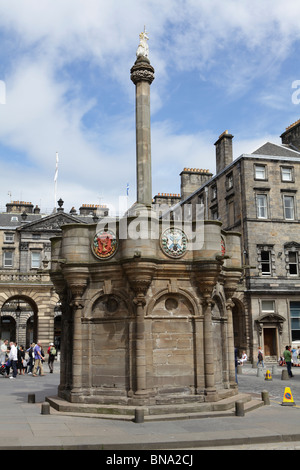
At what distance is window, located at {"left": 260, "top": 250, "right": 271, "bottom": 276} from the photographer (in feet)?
144

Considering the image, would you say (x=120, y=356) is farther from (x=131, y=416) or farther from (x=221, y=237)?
(x=221, y=237)

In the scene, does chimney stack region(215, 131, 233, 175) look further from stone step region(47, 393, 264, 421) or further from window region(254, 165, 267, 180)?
stone step region(47, 393, 264, 421)

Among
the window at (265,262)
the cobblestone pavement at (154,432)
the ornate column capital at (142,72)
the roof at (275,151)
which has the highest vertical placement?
the roof at (275,151)

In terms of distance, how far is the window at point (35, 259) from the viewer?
214 ft

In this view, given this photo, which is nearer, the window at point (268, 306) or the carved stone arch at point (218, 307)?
the carved stone arch at point (218, 307)

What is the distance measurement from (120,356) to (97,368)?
0.87 meters

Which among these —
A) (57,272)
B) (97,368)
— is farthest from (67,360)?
(57,272)

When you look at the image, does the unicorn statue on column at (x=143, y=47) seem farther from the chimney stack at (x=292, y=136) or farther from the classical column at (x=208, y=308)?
the chimney stack at (x=292, y=136)

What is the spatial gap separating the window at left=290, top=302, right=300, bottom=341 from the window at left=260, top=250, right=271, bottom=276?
362cm

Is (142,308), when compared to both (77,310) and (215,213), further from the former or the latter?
(215,213)

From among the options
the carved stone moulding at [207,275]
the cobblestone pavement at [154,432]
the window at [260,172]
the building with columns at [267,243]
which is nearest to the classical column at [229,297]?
the cobblestone pavement at [154,432]

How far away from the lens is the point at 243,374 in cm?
3127

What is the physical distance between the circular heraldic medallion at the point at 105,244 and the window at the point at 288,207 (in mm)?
33287

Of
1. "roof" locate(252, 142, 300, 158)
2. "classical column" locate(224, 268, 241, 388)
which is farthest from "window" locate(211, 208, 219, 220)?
"classical column" locate(224, 268, 241, 388)
